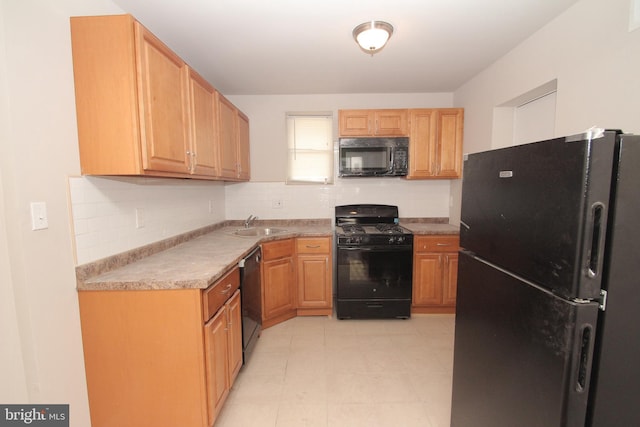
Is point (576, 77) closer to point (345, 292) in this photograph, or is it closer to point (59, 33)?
point (345, 292)

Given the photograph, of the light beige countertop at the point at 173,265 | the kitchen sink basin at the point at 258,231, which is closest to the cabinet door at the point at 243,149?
the kitchen sink basin at the point at 258,231

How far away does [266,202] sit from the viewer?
3.36 m

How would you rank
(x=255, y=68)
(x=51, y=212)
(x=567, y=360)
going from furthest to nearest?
(x=255, y=68) < (x=51, y=212) < (x=567, y=360)

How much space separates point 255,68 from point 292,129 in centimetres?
93

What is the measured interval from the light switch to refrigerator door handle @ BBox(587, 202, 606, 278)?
2.01m

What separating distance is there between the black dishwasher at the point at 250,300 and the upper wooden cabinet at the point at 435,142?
1948 millimetres

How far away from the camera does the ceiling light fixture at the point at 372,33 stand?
5.67 feet

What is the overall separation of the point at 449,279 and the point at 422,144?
4.91ft

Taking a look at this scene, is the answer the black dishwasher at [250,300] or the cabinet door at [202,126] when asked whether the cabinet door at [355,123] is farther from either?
the black dishwasher at [250,300]

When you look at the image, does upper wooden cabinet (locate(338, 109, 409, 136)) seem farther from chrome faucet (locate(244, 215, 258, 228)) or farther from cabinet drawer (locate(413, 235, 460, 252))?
chrome faucet (locate(244, 215, 258, 228))

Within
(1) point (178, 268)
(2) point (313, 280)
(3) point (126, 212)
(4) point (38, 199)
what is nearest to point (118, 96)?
(4) point (38, 199)

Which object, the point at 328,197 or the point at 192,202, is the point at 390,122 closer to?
the point at 328,197

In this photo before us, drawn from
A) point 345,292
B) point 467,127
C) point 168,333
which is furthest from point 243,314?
point 467,127

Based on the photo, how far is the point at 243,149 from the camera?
2.97m
